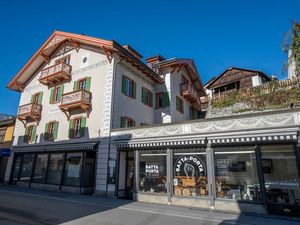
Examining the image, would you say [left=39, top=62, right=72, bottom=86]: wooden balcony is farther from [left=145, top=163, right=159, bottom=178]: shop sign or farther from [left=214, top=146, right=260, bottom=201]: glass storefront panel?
[left=214, top=146, right=260, bottom=201]: glass storefront panel

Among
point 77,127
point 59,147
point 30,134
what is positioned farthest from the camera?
point 30,134

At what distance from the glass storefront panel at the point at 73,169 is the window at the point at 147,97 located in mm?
8028

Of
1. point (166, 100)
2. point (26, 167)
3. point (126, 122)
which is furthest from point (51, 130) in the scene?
point (166, 100)

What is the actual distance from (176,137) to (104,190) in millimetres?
6515

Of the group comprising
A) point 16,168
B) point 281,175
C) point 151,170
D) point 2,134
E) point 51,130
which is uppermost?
point 2,134

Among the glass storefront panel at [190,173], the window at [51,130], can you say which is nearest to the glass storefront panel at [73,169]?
the window at [51,130]

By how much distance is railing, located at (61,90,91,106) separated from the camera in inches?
685

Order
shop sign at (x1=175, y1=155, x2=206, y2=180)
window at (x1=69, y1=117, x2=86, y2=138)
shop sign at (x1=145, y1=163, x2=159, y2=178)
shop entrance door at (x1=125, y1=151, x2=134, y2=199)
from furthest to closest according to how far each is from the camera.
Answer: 1. window at (x1=69, y1=117, x2=86, y2=138)
2. shop entrance door at (x1=125, y1=151, x2=134, y2=199)
3. shop sign at (x1=145, y1=163, x2=159, y2=178)
4. shop sign at (x1=175, y1=155, x2=206, y2=180)

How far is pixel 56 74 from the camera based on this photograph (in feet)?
67.2

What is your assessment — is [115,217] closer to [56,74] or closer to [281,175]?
[281,175]

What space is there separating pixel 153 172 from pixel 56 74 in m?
13.5

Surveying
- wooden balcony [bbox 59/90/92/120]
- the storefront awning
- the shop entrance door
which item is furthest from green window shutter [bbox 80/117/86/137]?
the shop entrance door

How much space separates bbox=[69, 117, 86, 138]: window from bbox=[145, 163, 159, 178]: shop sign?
656 cm

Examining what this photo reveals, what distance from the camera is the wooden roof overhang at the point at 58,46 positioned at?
57.9 feet
